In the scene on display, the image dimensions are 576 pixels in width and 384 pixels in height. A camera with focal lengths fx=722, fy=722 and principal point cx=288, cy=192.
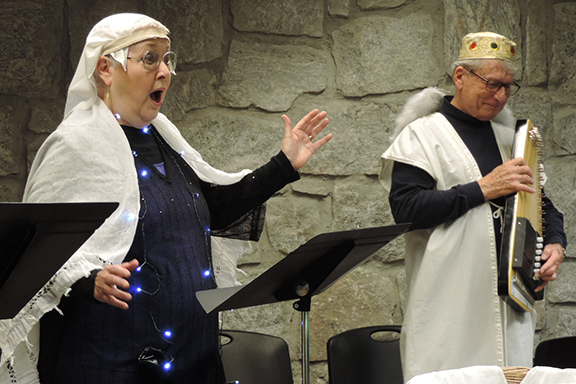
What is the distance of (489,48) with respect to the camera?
9.46ft

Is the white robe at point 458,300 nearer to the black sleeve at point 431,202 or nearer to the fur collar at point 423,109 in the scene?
the black sleeve at point 431,202

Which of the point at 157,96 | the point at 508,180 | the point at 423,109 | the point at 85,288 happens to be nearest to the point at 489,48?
the point at 423,109

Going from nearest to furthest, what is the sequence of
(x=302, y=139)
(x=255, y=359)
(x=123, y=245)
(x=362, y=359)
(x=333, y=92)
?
1. (x=123, y=245)
2. (x=302, y=139)
3. (x=255, y=359)
4. (x=362, y=359)
5. (x=333, y=92)

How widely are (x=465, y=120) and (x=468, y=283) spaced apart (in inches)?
26.4

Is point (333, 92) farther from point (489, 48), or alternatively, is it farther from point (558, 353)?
point (558, 353)

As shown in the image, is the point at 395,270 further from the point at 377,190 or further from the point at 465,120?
the point at 465,120

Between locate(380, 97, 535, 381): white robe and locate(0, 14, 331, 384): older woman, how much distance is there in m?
0.89

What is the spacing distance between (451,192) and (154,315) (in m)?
1.22

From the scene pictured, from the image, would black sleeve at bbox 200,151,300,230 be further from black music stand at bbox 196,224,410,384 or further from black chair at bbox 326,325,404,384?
black chair at bbox 326,325,404,384

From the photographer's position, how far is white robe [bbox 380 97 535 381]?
2.67 metres

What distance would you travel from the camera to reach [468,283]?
106 inches

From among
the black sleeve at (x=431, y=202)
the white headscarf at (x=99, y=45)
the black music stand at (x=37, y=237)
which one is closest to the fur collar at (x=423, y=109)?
the black sleeve at (x=431, y=202)

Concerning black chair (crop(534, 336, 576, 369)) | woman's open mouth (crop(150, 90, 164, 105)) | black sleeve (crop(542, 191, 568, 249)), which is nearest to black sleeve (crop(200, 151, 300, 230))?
woman's open mouth (crop(150, 90, 164, 105))

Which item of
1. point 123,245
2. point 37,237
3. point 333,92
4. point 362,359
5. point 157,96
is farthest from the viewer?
point 333,92
